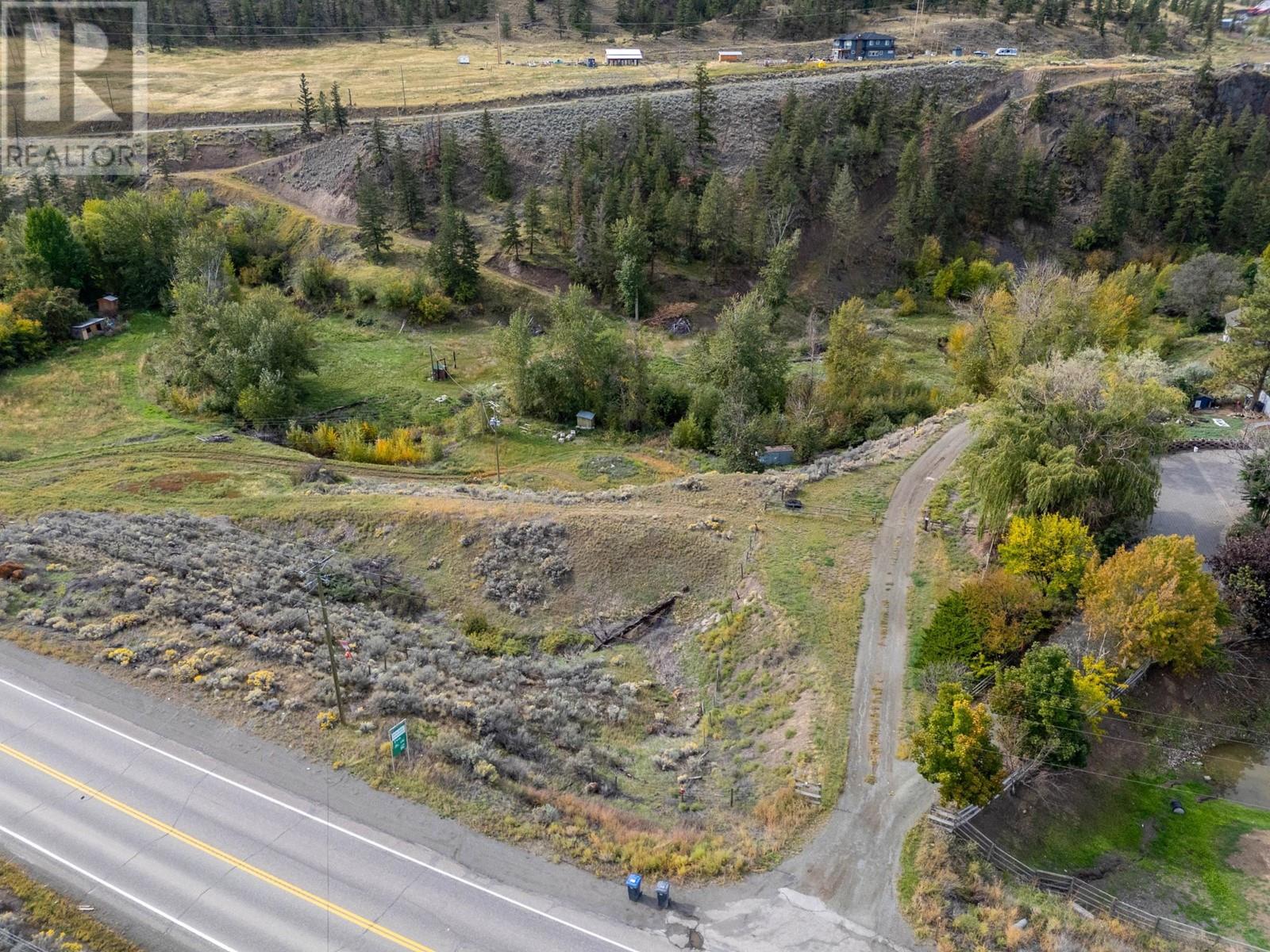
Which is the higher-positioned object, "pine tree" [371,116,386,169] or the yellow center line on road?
"pine tree" [371,116,386,169]

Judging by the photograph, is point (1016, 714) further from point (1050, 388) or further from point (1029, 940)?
point (1050, 388)

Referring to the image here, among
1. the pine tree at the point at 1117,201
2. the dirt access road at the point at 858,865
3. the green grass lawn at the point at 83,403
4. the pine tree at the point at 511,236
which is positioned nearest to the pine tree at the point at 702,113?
the pine tree at the point at 511,236

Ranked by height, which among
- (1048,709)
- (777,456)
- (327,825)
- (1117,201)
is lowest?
(327,825)

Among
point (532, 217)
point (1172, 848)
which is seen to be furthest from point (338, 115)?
point (1172, 848)

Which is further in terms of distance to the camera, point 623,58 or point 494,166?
point 623,58

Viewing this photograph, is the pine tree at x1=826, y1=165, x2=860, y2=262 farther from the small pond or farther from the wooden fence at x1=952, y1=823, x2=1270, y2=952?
the wooden fence at x1=952, y1=823, x2=1270, y2=952

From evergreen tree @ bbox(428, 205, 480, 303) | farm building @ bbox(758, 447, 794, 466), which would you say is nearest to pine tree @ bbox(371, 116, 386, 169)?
evergreen tree @ bbox(428, 205, 480, 303)

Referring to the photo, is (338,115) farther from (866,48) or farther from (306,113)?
(866,48)
